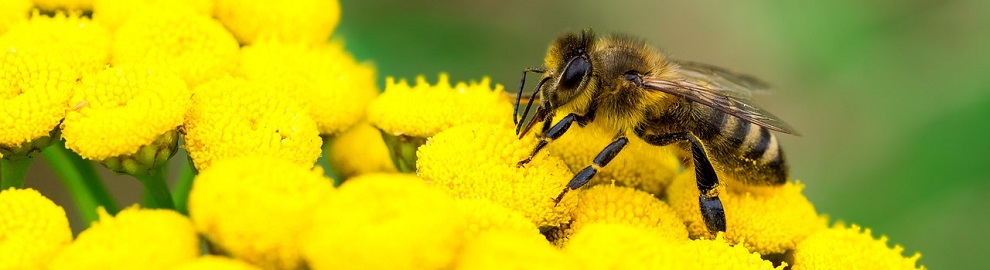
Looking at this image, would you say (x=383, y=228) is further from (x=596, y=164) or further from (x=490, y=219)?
(x=596, y=164)

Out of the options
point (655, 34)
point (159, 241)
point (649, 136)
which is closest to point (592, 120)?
point (649, 136)

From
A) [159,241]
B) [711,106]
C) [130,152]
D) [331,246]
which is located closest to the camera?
[331,246]

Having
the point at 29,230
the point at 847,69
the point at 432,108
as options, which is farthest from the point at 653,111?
the point at 847,69

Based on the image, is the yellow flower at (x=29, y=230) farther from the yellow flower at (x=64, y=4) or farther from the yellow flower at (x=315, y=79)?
the yellow flower at (x=64, y=4)

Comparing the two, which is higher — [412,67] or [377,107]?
[377,107]

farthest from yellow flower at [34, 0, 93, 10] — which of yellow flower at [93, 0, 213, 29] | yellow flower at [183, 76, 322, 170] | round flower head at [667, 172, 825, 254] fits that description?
round flower head at [667, 172, 825, 254]

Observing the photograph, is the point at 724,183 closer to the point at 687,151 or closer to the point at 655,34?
the point at 687,151

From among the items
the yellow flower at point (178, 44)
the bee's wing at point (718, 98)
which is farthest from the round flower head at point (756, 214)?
the yellow flower at point (178, 44)
